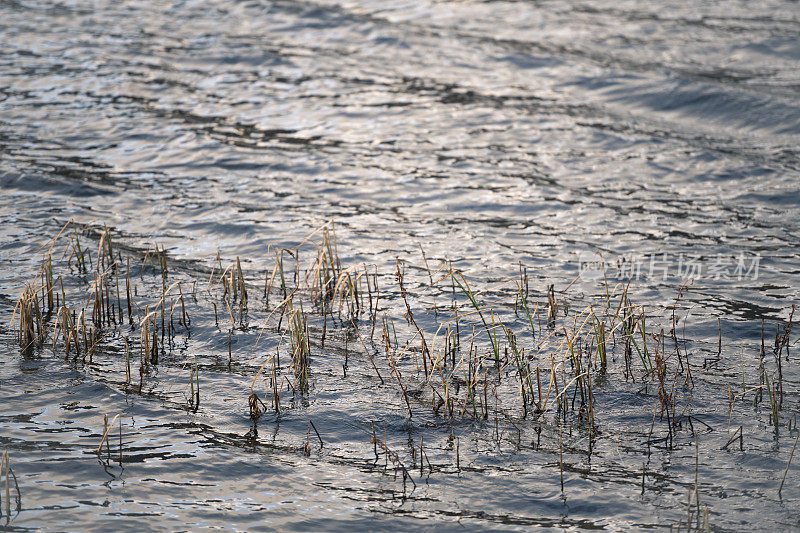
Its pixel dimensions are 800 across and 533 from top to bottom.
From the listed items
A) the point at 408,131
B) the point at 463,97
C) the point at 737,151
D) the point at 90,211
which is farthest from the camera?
the point at 463,97

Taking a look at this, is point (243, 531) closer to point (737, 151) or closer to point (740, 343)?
point (740, 343)

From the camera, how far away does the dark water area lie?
672cm

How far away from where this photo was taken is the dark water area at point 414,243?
6.72 m

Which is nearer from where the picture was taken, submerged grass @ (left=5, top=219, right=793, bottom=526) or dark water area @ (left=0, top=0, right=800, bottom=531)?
dark water area @ (left=0, top=0, right=800, bottom=531)

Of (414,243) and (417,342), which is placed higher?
(414,243)

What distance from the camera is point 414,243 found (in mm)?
12219

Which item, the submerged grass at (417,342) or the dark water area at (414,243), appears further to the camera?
the submerged grass at (417,342)

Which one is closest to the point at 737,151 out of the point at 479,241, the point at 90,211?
the point at 479,241

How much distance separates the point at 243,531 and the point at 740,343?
19.4 feet

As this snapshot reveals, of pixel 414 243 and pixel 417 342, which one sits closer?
pixel 417 342

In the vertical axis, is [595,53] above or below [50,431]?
above

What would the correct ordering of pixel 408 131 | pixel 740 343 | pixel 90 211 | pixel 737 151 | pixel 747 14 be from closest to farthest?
pixel 740 343 < pixel 90 211 < pixel 737 151 < pixel 408 131 < pixel 747 14

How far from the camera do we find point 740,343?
912 centimetres

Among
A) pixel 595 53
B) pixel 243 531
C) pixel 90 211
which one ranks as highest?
pixel 595 53
